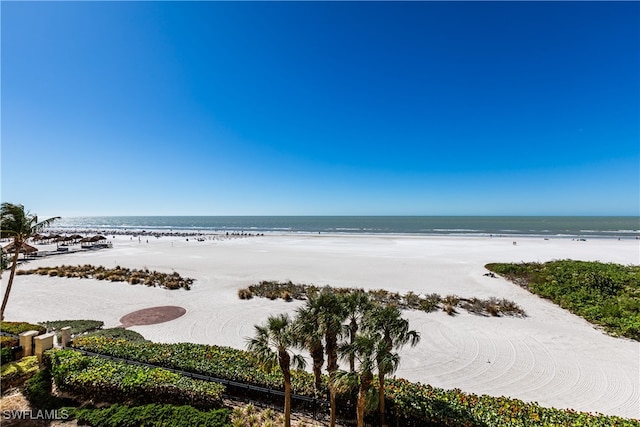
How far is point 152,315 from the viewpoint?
61.9 ft

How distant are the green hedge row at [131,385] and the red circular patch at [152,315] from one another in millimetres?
8191

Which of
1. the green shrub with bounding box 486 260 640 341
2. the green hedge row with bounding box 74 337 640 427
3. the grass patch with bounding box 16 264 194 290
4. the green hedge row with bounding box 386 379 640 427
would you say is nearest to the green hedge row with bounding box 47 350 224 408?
the green hedge row with bounding box 74 337 640 427

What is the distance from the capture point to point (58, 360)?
1006 centimetres

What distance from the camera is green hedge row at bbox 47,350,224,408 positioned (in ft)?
28.6

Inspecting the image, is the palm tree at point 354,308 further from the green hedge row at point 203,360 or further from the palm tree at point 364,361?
the green hedge row at point 203,360

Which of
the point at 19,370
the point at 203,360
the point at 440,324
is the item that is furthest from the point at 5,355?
the point at 440,324

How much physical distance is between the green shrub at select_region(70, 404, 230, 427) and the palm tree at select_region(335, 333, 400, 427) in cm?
368

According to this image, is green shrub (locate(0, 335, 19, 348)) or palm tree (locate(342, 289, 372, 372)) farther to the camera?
green shrub (locate(0, 335, 19, 348))

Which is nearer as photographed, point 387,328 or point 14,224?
point 387,328

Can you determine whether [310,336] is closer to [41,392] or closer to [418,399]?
[418,399]

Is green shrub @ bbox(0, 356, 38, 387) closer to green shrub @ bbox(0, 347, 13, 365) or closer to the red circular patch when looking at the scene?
green shrub @ bbox(0, 347, 13, 365)

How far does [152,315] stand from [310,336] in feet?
50.5

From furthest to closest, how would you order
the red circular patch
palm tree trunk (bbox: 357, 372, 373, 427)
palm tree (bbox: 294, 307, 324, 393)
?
Answer: the red circular patch
palm tree (bbox: 294, 307, 324, 393)
palm tree trunk (bbox: 357, 372, 373, 427)

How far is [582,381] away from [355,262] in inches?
1051
